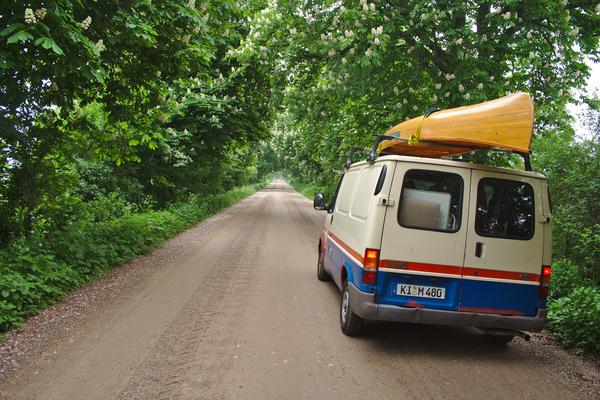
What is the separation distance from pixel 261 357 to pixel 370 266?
1474 millimetres

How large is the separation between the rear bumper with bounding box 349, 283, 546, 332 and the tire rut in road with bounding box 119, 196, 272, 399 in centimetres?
153

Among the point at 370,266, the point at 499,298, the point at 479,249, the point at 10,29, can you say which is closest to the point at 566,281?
the point at 499,298

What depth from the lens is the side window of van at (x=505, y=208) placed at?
15.9ft

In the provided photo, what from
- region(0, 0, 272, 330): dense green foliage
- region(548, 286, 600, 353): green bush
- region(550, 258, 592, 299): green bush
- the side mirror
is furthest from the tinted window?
region(550, 258, 592, 299): green bush

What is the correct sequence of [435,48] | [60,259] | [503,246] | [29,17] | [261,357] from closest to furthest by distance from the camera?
[29,17], [261,357], [503,246], [60,259], [435,48]

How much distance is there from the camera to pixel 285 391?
12.6 feet

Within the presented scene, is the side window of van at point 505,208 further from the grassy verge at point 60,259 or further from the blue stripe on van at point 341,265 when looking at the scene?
the grassy verge at point 60,259

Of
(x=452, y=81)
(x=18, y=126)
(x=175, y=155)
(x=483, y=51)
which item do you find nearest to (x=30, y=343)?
(x=18, y=126)

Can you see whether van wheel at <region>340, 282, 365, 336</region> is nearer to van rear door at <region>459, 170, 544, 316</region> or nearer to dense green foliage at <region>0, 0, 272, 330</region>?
van rear door at <region>459, 170, 544, 316</region>

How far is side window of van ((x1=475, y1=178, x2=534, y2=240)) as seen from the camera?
191 inches

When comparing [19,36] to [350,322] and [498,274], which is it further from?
[498,274]

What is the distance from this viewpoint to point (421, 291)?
474cm

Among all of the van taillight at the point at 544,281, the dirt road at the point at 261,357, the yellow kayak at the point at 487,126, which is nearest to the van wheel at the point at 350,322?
the dirt road at the point at 261,357

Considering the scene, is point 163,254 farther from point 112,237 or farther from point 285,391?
point 285,391
